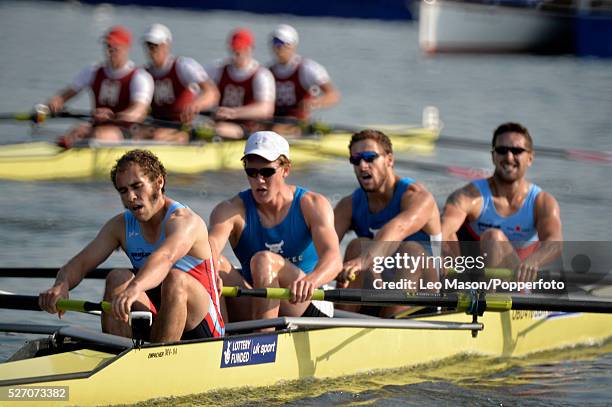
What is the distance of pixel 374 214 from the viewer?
27.6ft

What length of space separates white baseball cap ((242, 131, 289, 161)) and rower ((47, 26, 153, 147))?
7240 millimetres

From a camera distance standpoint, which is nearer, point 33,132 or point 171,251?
point 171,251

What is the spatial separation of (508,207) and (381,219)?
1038 millimetres

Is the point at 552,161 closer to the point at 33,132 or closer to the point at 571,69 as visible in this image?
the point at 33,132

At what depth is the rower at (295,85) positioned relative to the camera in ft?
52.8

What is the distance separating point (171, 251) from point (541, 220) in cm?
325

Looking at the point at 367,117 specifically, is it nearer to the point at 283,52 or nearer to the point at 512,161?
the point at 283,52

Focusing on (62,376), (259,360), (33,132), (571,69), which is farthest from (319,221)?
(571,69)

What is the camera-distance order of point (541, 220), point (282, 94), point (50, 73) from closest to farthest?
point (541, 220), point (282, 94), point (50, 73)

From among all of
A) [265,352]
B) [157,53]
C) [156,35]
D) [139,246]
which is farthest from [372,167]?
[157,53]

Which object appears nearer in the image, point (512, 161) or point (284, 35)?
point (512, 161)

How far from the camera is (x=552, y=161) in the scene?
760 inches

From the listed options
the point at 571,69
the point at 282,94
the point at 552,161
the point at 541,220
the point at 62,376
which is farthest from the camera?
the point at 571,69

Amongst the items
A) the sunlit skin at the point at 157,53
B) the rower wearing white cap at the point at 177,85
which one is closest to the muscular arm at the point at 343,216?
the rower wearing white cap at the point at 177,85
